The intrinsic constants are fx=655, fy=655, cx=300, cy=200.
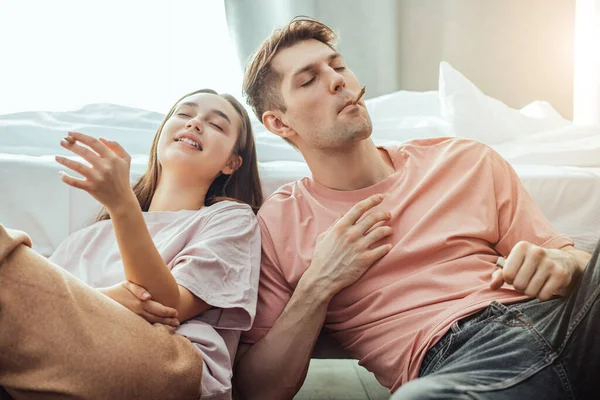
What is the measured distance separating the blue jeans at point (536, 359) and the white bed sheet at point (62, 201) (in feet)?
1.98

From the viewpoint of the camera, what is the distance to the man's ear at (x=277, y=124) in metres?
1.43

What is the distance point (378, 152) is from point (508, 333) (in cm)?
54

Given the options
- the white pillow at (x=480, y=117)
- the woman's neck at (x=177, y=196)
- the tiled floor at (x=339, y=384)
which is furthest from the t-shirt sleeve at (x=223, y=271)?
the white pillow at (x=480, y=117)

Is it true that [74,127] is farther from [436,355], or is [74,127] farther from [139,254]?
[436,355]

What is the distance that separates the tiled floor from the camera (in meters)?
1.76

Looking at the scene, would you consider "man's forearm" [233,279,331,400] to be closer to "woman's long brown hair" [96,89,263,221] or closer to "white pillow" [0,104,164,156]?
"woman's long brown hair" [96,89,263,221]

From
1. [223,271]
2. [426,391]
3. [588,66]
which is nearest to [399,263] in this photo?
[223,271]

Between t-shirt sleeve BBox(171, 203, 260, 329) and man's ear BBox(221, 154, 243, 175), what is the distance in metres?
0.25

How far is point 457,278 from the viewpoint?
1145 mm

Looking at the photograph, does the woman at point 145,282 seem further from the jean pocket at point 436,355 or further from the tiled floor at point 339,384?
the tiled floor at point 339,384

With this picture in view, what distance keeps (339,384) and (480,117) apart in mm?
927

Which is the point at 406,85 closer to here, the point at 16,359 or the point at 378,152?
the point at 378,152

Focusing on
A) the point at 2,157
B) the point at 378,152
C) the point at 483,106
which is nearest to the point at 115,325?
the point at 378,152

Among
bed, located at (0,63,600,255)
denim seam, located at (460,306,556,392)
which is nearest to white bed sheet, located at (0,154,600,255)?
bed, located at (0,63,600,255)
